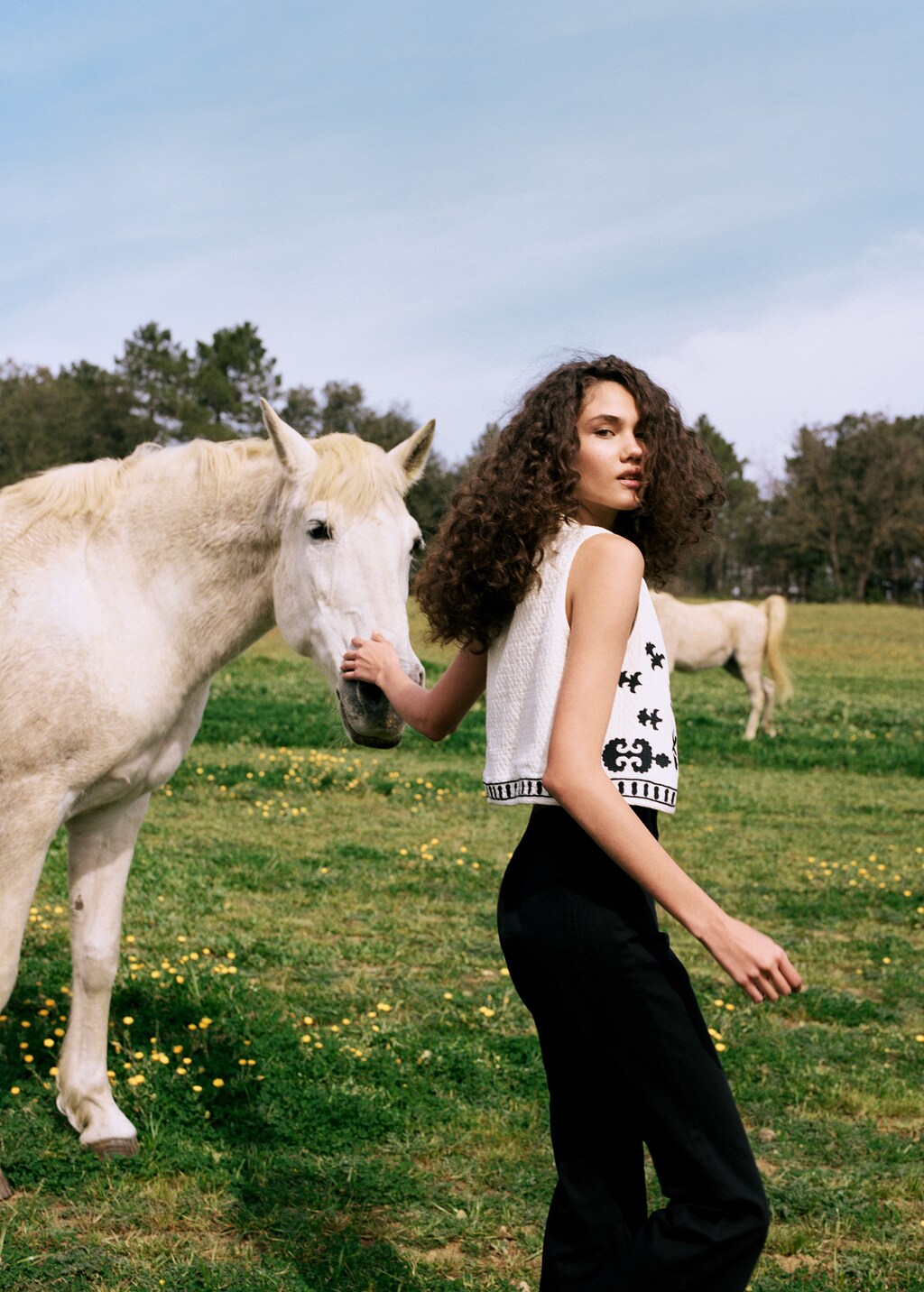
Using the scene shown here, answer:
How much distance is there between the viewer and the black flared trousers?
201 cm

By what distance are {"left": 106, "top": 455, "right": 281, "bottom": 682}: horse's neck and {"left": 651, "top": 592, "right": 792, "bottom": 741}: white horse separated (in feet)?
41.5

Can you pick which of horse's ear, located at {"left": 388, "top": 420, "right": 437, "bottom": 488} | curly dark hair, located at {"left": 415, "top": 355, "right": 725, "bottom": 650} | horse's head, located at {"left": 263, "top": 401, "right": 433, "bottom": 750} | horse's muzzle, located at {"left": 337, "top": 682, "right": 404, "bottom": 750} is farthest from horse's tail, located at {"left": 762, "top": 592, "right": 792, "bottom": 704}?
curly dark hair, located at {"left": 415, "top": 355, "right": 725, "bottom": 650}

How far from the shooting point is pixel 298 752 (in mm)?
12078

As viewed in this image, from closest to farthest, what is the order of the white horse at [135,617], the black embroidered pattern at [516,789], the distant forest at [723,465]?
the black embroidered pattern at [516,789], the white horse at [135,617], the distant forest at [723,465]

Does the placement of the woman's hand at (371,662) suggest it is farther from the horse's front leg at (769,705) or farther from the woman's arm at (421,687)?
the horse's front leg at (769,705)

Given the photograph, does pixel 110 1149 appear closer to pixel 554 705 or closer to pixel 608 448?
pixel 554 705

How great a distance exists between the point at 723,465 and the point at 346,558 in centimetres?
6514

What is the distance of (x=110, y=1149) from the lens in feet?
12.5

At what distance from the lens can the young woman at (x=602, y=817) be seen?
2008mm

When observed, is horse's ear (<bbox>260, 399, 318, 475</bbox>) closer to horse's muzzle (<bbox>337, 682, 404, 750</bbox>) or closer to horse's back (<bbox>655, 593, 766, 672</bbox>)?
horse's muzzle (<bbox>337, 682, 404, 750</bbox>)

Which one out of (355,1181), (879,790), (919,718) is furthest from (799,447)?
(355,1181)

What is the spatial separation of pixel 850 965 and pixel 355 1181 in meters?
3.67

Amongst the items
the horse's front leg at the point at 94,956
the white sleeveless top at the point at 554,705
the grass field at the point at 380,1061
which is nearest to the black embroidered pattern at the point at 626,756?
the white sleeveless top at the point at 554,705

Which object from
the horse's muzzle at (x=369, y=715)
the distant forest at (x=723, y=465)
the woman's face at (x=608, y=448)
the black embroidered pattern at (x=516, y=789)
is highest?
the distant forest at (x=723, y=465)
